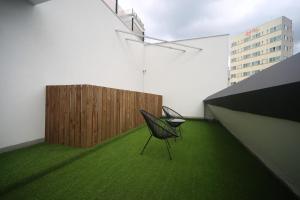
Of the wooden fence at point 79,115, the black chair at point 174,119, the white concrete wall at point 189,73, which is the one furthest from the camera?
the white concrete wall at point 189,73

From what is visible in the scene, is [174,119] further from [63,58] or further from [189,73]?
[189,73]

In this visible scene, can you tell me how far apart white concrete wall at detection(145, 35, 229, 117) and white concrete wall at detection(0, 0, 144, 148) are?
370 centimetres

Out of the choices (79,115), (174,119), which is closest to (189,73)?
(174,119)

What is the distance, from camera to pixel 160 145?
2727 mm

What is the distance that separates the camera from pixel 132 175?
164 cm

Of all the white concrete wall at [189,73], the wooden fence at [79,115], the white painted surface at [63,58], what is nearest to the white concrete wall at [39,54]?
the white painted surface at [63,58]

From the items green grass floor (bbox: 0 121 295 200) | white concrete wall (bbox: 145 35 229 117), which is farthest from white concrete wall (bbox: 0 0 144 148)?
white concrete wall (bbox: 145 35 229 117)

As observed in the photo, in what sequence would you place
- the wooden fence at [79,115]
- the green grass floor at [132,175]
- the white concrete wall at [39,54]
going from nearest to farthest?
the green grass floor at [132,175]
the white concrete wall at [39,54]
the wooden fence at [79,115]

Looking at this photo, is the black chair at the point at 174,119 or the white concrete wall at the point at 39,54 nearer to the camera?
the white concrete wall at the point at 39,54

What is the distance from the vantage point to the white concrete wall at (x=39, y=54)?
2115mm

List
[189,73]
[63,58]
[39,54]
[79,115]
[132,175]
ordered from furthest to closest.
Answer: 1. [189,73]
2. [63,58]
3. [39,54]
4. [79,115]
5. [132,175]

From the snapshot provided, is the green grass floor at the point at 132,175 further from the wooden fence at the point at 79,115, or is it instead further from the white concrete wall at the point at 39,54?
the white concrete wall at the point at 39,54

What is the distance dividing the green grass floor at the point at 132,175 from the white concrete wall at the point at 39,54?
55 cm

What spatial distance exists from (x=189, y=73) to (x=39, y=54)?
5.99 metres
